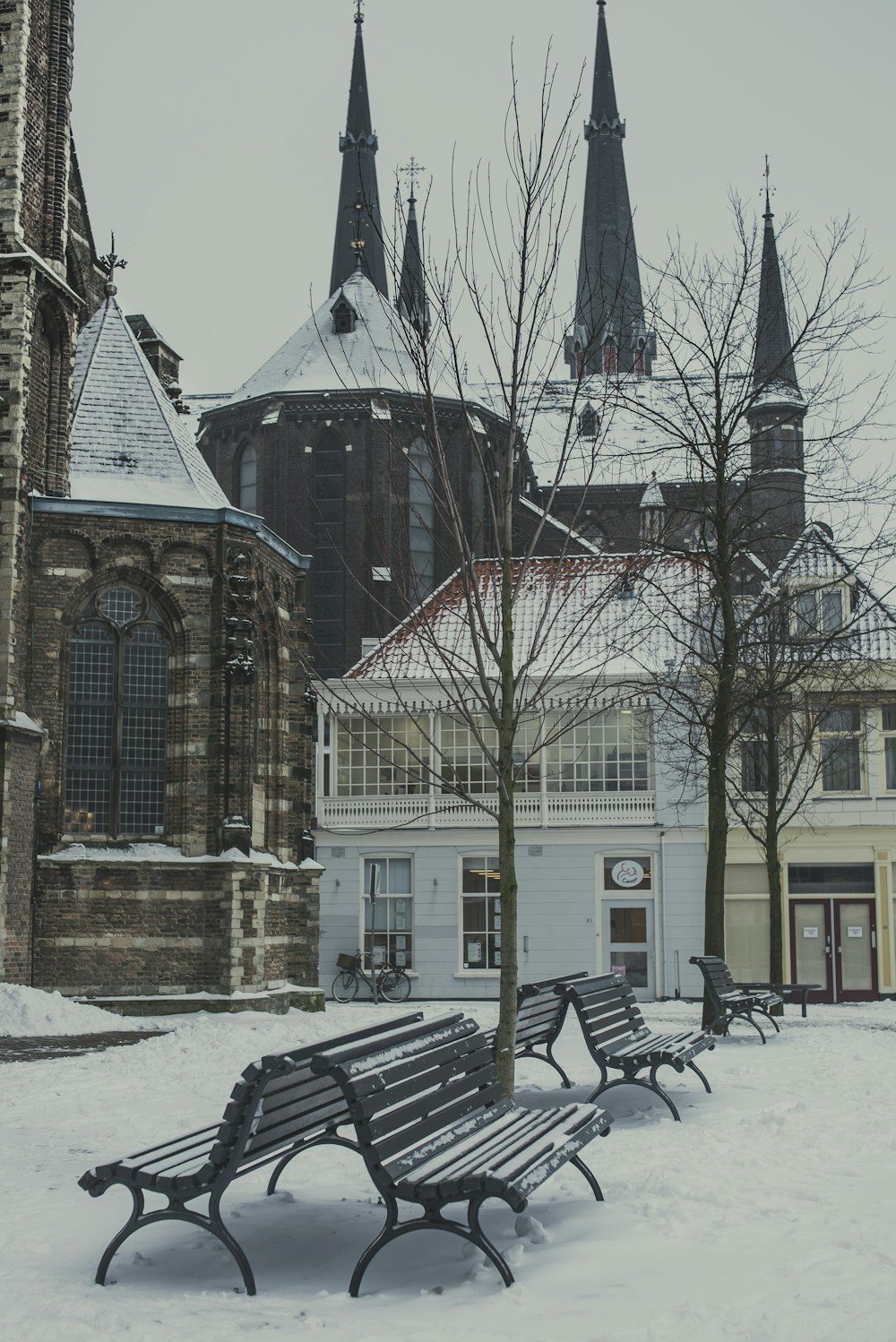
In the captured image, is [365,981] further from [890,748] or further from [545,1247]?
[545,1247]

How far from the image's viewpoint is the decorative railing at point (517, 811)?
105ft

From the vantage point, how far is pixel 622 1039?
36.2ft

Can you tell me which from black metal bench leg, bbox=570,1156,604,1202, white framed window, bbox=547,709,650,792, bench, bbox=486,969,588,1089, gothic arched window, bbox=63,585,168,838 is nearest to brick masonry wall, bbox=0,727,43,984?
gothic arched window, bbox=63,585,168,838

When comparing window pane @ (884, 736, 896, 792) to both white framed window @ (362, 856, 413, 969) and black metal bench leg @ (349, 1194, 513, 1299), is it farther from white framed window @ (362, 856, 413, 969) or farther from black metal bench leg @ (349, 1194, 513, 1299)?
black metal bench leg @ (349, 1194, 513, 1299)

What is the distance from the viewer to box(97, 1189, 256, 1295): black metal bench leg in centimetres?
597

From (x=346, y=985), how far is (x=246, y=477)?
74.6 feet

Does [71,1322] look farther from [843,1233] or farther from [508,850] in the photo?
[508,850]

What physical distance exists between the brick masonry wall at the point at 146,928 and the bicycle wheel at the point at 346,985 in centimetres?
876

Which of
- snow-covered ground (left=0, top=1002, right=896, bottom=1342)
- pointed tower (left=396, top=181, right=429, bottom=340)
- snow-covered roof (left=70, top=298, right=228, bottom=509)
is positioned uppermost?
snow-covered roof (left=70, top=298, right=228, bottom=509)

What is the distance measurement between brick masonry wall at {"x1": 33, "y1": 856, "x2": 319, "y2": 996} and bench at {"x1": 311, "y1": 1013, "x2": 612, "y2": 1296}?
15420mm

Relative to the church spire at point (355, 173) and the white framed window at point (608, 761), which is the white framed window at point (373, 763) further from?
the church spire at point (355, 173)

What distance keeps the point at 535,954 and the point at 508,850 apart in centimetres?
2257

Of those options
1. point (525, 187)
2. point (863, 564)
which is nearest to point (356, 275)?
point (863, 564)

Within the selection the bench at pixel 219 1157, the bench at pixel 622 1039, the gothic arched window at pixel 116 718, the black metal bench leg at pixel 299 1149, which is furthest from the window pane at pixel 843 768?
the bench at pixel 219 1157
